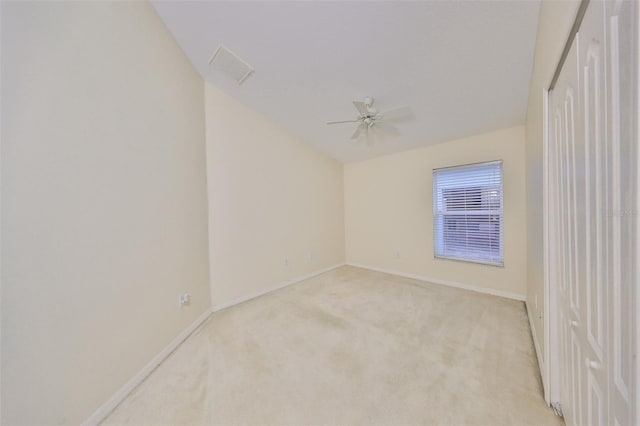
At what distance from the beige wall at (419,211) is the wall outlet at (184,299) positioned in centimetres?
312

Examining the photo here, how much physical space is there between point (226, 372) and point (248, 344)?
1.10 feet

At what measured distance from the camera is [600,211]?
2.13 ft

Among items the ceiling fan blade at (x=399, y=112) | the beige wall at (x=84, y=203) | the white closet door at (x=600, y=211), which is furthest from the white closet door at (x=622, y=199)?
the beige wall at (x=84, y=203)

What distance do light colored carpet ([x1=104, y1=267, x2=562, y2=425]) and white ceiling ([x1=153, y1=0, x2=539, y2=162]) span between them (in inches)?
92.1

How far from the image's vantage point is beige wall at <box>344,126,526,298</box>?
2742mm

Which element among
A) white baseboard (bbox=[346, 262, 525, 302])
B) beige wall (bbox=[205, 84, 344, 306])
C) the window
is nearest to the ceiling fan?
beige wall (bbox=[205, 84, 344, 306])

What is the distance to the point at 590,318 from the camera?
0.74 metres

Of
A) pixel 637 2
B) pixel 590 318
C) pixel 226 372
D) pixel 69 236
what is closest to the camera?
pixel 637 2

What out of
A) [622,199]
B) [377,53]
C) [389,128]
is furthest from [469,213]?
[622,199]

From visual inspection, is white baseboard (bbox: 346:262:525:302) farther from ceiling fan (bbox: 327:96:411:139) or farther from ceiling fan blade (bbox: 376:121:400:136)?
ceiling fan (bbox: 327:96:411:139)

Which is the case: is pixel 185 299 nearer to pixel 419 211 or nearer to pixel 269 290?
pixel 269 290

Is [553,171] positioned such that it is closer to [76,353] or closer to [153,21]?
[76,353]

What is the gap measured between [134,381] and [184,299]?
672 millimetres

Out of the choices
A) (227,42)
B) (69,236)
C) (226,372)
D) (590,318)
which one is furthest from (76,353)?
(227,42)
